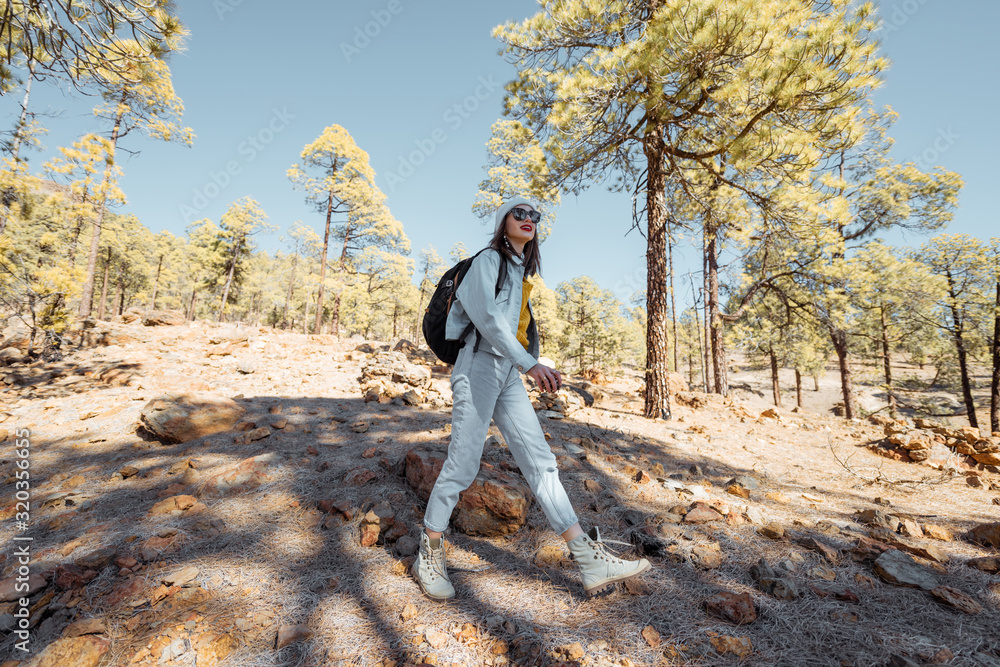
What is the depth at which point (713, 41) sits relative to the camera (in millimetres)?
4750

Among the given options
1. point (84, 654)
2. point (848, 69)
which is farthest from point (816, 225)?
point (84, 654)

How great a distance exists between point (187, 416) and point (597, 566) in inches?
179

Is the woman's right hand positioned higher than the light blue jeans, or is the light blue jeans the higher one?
the woman's right hand

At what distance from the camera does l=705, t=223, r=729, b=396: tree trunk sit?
9.96 metres

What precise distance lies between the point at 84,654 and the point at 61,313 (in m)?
10.9

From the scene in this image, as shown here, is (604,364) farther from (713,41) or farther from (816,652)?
(816,652)

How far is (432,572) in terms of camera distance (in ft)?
6.50

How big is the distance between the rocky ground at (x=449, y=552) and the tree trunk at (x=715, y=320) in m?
5.77

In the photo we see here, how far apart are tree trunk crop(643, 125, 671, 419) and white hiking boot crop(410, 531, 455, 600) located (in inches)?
236

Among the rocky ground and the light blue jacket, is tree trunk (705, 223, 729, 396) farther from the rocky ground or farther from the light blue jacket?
the light blue jacket

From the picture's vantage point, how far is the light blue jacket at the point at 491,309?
6.25 ft

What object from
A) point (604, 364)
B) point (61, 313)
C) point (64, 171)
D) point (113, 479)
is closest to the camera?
point (113, 479)

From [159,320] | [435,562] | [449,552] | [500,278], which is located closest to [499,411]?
[500,278]

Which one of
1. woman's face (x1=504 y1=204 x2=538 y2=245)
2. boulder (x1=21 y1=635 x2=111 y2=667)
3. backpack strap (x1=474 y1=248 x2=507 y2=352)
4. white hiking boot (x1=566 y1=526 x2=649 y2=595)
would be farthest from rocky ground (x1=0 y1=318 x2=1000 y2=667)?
woman's face (x1=504 y1=204 x2=538 y2=245)
